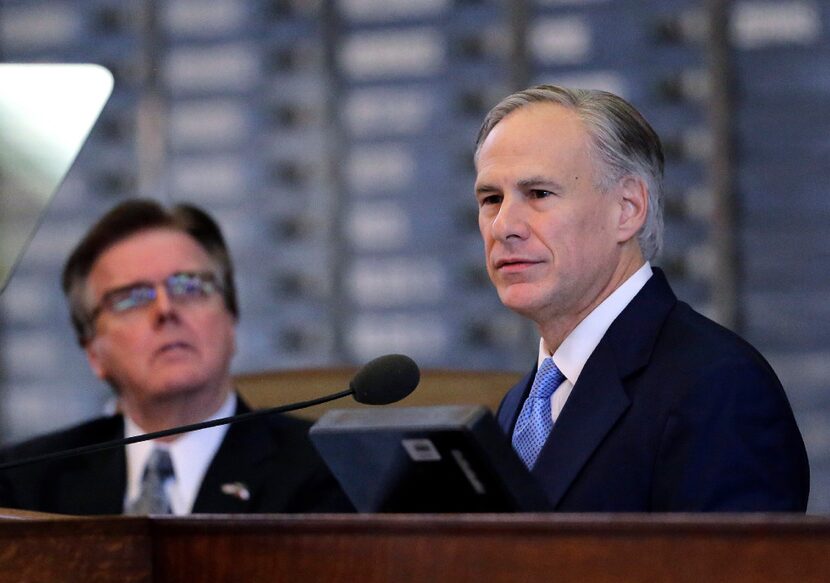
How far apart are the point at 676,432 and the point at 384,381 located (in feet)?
1.28

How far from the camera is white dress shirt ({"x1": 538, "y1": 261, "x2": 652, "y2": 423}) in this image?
2041 millimetres

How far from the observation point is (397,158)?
21.2ft

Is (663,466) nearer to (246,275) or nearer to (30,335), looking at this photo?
(246,275)

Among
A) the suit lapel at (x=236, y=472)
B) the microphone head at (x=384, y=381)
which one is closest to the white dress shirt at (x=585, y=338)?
the microphone head at (x=384, y=381)

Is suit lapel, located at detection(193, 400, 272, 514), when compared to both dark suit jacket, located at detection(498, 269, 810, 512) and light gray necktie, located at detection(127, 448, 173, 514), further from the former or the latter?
dark suit jacket, located at detection(498, 269, 810, 512)

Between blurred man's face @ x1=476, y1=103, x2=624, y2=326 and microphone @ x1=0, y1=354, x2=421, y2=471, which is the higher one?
blurred man's face @ x1=476, y1=103, x2=624, y2=326

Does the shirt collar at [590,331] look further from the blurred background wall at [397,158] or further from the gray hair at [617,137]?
the blurred background wall at [397,158]

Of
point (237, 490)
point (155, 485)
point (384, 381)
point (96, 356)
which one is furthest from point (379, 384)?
point (96, 356)

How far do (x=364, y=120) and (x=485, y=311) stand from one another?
1.09 m

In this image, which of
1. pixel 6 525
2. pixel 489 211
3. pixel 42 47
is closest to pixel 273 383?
pixel 489 211

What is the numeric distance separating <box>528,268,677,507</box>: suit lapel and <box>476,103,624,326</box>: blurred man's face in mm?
79

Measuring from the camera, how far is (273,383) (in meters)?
3.11

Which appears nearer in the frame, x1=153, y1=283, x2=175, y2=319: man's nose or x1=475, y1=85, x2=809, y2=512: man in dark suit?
x1=475, y1=85, x2=809, y2=512: man in dark suit

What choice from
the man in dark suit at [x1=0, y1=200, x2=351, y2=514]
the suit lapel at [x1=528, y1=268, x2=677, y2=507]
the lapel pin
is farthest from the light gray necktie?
the suit lapel at [x1=528, y1=268, x2=677, y2=507]
